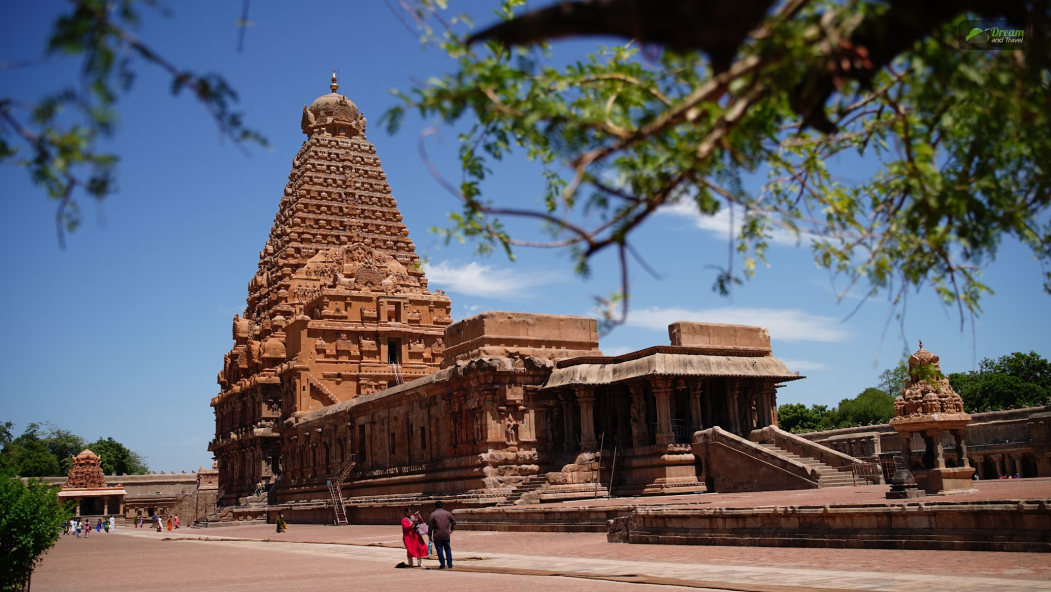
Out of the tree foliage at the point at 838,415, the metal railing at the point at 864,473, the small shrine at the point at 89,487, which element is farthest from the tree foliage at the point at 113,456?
the metal railing at the point at 864,473

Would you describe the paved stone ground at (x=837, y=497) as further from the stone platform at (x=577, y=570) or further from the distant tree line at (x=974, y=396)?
the distant tree line at (x=974, y=396)

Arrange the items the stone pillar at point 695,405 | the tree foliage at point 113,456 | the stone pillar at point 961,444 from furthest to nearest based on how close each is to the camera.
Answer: the tree foliage at point 113,456, the stone pillar at point 695,405, the stone pillar at point 961,444

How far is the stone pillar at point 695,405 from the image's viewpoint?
101 feet

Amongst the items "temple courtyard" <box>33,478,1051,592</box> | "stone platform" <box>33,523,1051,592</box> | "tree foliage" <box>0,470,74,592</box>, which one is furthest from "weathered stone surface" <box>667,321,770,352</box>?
"tree foliage" <box>0,470,74,592</box>

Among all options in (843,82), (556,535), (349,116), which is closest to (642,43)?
(843,82)

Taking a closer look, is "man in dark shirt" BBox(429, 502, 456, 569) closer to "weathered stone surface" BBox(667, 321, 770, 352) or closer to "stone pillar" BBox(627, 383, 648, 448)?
"stone pillar" BBox(627, 383, 648, 448)

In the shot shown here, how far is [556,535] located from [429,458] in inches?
568

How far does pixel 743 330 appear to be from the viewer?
33719 millimetres

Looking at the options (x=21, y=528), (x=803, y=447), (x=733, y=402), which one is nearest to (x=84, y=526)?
(x=733, y=402)

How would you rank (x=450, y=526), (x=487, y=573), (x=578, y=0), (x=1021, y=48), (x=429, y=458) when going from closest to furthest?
(x=578, y=0) < (x=1021, y=48) < (x=487, y=573) < (x=450, y=526) < (x=429, y=458)

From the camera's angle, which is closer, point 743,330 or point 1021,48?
point 1021,48

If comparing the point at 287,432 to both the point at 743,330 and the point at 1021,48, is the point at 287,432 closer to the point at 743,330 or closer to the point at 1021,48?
the point at 743,330

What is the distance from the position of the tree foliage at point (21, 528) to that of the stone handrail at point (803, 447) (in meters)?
20.1

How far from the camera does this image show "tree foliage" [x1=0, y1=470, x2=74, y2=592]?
14.0 metres
